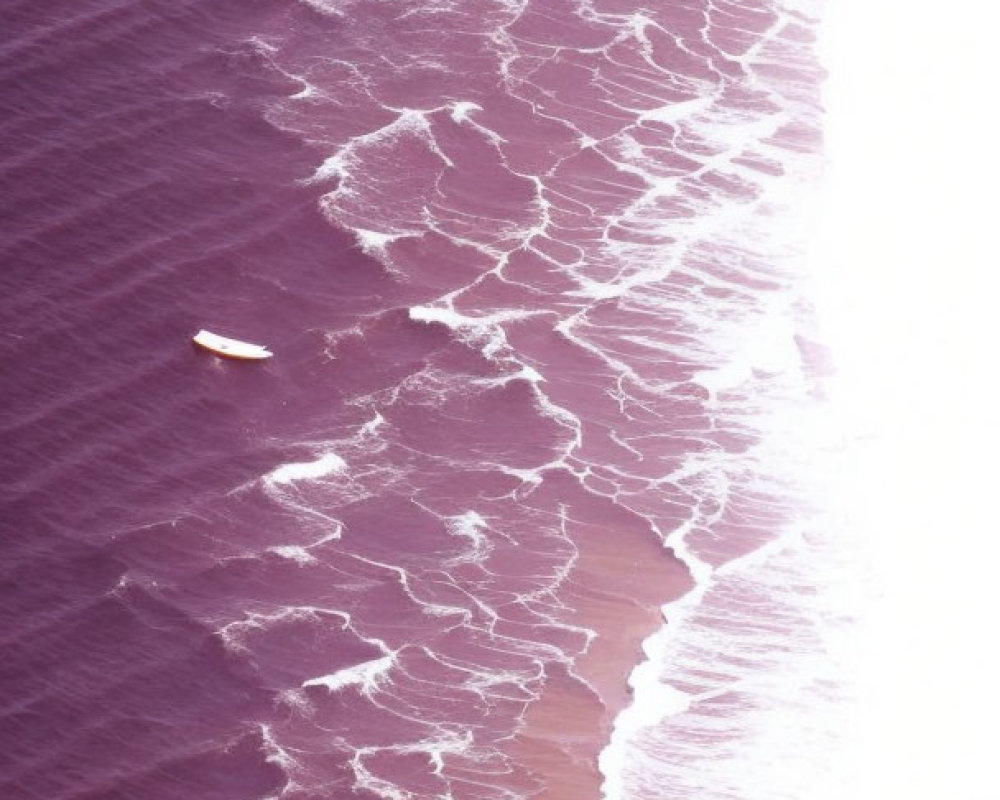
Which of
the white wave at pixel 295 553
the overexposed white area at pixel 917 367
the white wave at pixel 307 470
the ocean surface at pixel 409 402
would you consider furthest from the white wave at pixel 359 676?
the overexposed white area at pixel 917 367

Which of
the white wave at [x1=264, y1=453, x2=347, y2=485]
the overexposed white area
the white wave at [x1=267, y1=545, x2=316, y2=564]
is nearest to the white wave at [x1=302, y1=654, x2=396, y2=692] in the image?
the white wave at [x1=267, y1=545, x2=316, y2=564]

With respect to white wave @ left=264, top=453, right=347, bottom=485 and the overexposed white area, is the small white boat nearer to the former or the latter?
white wave @ left=264, top=453, right=347, bottom=485

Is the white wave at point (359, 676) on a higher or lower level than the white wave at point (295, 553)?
lower

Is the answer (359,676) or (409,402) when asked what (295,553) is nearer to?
(359,676)

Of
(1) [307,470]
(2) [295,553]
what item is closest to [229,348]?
(1) [307,470]

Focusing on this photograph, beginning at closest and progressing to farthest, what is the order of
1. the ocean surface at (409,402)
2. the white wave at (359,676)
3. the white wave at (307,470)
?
1. the ocean surface at (409,402)
2. the white wave at (359,676)
3. the white wave at (307,470)

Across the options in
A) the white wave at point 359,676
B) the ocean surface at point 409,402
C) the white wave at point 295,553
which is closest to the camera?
the ocean surface at point 409,402

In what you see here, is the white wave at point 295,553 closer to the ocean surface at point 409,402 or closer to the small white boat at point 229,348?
the ocean surface at point 409,402
